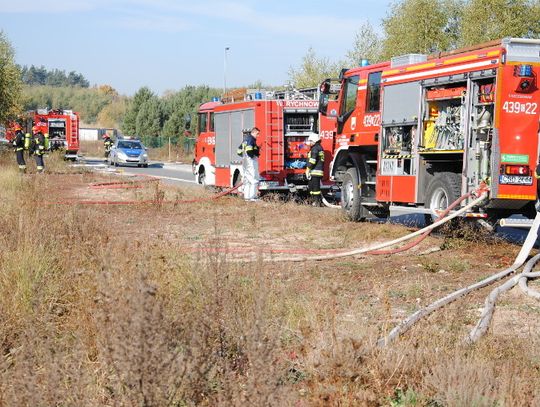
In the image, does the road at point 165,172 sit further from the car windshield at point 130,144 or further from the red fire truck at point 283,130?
the red fire truck at point 283,130

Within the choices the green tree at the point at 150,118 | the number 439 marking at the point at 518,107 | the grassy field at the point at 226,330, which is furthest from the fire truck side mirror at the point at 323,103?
the green tree at the point at 150,118

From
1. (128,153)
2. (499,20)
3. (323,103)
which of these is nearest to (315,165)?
(323,103)

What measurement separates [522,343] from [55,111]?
39.5m

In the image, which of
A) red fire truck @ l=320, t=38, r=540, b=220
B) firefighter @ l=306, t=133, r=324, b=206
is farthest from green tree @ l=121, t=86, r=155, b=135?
red fire truck @ l=320, t=38, r=540, b=220

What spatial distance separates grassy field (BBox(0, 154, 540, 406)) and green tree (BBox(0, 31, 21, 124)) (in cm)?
3102

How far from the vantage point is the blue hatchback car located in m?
41.8

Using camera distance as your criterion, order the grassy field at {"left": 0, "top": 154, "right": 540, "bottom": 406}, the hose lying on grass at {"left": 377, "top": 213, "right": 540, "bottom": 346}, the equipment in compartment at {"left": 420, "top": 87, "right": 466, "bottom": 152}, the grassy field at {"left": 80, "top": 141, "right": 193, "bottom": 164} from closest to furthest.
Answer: the grassy field at {"left": 0, "top": 154, "right": 540, "bottom": 406}
the hose lying on grass at {"left": 377, "top": 213, "right": 540, "bottom": 346}
the equipment in compartment at {"left": 420, "top": 87, "right": 466, "bottom": 152}
the grassy field at {"left": 80, "top": 141, "right": 193, "bottom": 164}

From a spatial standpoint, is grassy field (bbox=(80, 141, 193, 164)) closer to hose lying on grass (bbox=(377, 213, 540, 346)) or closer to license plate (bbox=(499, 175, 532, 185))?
license plate (bbox=(499, 175, 532, 185))

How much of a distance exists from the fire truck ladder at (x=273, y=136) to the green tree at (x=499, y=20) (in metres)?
14.5

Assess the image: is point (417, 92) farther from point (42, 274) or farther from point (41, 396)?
point (41, 396)

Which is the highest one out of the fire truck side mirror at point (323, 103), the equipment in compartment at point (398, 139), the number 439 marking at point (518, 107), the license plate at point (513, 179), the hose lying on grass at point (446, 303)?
the fire truck side mirror at point (323, 103)

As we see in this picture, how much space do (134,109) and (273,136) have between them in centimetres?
5610

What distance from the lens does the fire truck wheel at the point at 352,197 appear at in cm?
1405

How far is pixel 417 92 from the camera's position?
11.8 metres
